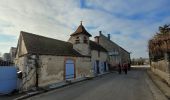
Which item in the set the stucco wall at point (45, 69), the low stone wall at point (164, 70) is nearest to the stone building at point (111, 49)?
the stucco wall at point (45, 69)

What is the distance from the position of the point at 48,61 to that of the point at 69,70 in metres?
4.02

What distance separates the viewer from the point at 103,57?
34.2 m

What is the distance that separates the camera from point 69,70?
20594 millimetres

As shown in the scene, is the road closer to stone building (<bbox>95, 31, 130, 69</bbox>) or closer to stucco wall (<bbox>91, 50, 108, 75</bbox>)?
stucco wall (<bbox>91, 50, 108, 75</bbox>)

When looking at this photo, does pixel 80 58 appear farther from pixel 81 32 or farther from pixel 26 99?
pixel 26 99

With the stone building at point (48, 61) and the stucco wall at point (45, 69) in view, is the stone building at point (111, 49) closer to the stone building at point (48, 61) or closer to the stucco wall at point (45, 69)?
the stone building at point (48, 61)

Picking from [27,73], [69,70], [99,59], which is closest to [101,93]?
[27,73]

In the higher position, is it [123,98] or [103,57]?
[103,57]

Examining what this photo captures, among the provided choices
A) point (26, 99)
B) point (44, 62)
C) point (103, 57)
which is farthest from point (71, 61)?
point (103, 57)

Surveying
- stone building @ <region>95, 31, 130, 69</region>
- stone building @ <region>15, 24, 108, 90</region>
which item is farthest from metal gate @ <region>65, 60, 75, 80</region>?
stone building @ <region>95, 31, 130, 69</region>

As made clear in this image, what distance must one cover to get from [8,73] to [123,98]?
8.64 meters

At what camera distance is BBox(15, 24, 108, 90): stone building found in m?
15.0

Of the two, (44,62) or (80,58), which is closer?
(44,62)

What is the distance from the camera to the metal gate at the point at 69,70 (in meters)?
20.0
